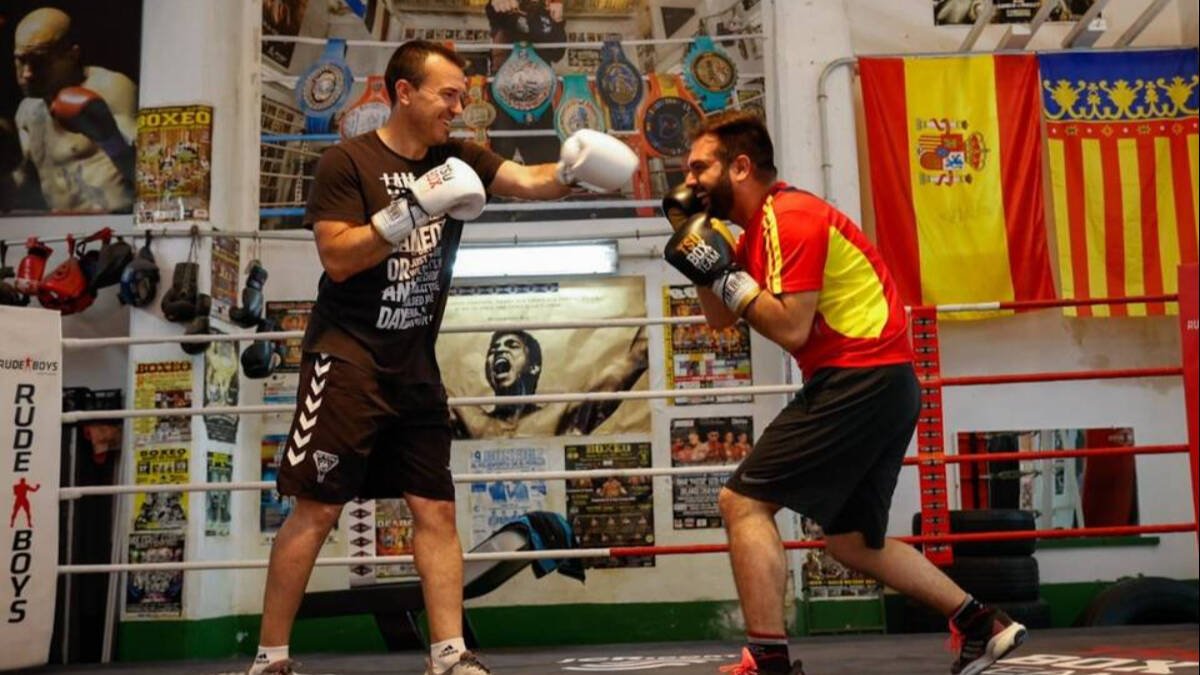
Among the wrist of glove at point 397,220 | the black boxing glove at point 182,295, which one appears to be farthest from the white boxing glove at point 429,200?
the black boxing glove at point 182,295

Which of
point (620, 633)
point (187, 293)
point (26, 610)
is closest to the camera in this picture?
point (26, 610)

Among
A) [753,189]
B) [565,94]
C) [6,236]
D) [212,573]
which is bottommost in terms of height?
[212,573]

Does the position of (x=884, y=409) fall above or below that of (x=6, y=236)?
below

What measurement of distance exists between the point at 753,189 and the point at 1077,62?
3.84 meters

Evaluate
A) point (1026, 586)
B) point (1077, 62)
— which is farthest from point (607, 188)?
point (1077, 62)

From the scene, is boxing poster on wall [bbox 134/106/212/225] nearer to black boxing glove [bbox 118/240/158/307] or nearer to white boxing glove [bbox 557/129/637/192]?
black boxing glove [bbox 118/240/158/307]

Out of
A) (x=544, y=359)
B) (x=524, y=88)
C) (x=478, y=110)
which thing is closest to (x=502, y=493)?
(x=544, y=359)

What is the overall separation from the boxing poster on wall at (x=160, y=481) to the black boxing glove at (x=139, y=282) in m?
0.64

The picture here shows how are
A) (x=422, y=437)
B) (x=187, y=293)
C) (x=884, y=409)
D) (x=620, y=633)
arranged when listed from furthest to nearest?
(x=620, y=633) → (x=187, y=293) → (x=422, y=437) → (x=884, y=409)

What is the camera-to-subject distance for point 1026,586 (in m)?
5.25

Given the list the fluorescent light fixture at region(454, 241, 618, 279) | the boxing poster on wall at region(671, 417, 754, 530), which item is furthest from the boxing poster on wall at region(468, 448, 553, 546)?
the fluorescent light fixture at region(454, 241, 618, 279)

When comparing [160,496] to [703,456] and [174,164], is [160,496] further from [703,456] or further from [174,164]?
[703,456]

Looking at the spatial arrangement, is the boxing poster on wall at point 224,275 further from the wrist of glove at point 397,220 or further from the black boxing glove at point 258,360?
the wrist of glove at point 397,220

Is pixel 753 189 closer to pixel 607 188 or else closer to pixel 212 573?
pixel 607 188
